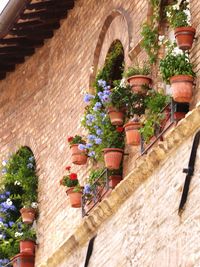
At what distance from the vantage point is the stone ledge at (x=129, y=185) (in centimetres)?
1407

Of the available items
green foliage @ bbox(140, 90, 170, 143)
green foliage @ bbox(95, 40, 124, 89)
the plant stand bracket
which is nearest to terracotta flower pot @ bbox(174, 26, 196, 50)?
green foliage @ bbox(140, 90, 170, 143)

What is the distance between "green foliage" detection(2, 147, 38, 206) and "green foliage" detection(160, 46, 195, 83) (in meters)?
4.91

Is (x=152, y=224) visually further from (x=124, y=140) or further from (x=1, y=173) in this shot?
(x=1, y=173)

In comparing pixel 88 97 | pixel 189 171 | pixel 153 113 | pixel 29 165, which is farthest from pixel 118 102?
pixel 29 165

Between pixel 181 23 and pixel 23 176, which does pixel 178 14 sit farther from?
pixel 23 176

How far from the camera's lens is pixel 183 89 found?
48.1ft

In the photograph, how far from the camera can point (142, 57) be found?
16.4 m

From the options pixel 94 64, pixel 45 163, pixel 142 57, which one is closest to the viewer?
pixel 142 57

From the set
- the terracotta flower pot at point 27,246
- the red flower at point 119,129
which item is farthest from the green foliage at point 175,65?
the terracotta flower pot at point 27,246

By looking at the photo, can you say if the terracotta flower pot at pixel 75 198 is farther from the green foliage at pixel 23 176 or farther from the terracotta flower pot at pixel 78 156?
the green foliage at pixel 23 176

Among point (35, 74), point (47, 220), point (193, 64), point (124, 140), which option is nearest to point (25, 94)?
point (35, 74)

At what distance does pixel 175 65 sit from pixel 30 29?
218 inches

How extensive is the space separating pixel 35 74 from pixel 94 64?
7.80 feet

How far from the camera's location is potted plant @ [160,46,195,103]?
14.7 metres
